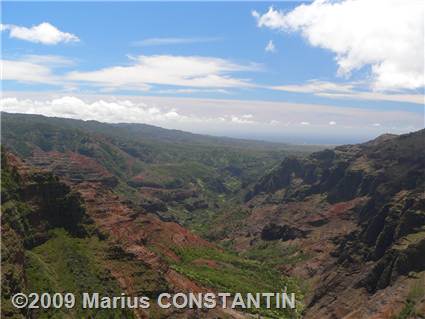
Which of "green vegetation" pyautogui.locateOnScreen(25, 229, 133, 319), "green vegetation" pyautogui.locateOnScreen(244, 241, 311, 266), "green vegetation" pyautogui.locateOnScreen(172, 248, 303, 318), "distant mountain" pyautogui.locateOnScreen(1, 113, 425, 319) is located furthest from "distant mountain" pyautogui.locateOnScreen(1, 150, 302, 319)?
"green vegetation" pyautogui.locateOnScreen(244, 241, 311, 266)

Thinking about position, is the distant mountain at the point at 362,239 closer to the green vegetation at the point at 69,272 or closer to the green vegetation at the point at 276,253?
the green vegetation at the point at 276,253

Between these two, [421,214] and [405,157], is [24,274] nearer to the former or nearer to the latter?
[421,214]

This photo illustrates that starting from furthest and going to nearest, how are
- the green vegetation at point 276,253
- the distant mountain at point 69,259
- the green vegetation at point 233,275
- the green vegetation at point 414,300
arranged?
the green vegetation at point 276,253 < the green vegetation at point 233,275 < the green vegetation at point 414,300 < the distant mountain at point 69,259

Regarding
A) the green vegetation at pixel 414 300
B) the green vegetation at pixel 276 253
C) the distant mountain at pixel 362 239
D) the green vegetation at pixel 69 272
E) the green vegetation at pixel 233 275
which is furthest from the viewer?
the green vegetation at pixel 276 253

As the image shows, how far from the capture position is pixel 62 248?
290ft

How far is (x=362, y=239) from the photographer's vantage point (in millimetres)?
130125

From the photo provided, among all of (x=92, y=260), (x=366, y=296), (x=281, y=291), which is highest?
(x=92, y=260)

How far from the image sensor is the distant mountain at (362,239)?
313ft

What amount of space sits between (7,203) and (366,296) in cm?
7105

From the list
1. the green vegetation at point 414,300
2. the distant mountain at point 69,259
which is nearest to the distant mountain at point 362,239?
the green vegetation at point 414,300

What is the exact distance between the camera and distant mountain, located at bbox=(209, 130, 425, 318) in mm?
95375

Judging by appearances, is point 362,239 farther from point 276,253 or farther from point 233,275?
point 276,253

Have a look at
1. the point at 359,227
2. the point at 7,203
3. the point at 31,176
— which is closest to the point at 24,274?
the point at 7,203

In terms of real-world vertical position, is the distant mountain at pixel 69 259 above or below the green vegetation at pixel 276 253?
above
